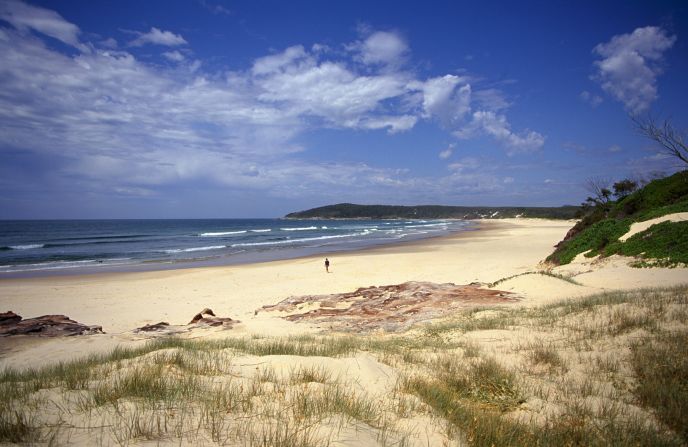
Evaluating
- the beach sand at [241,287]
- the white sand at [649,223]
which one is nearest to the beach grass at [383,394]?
the beach sand at [241,287]

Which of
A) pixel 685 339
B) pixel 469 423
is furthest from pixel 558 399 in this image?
pixel 685 339

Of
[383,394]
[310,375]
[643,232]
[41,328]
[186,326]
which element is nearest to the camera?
[383,394]

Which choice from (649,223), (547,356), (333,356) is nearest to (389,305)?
(333,356)

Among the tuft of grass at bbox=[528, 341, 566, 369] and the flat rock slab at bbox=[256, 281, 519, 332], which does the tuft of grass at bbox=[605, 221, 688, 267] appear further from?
the tuft of grass at bbox=[528, 341, 566, 369]

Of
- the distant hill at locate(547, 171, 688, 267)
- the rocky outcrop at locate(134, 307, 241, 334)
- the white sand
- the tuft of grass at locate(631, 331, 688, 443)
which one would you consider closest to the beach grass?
the tuft of grass at locate(631, 331, 688, 443)

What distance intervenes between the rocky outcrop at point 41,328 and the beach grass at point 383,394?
482 centimetres

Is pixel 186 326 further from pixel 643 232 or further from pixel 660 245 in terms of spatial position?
pixel 643 232

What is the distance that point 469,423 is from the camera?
3.51 m

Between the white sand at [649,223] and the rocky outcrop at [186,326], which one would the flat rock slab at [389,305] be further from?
the white sand at [649,223]

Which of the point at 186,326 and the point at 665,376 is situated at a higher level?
the point at 665,376

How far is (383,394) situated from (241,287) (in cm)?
1684

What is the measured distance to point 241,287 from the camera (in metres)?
19.9

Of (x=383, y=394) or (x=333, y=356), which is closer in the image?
(x=383, y=394)

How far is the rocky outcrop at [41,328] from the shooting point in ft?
30.6
